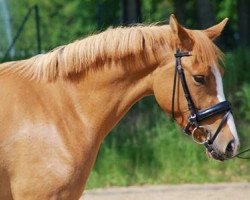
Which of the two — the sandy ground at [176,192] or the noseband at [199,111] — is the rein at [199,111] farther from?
the sandy ground at [176,192]

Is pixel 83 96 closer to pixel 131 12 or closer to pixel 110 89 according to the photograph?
pixel 110 89

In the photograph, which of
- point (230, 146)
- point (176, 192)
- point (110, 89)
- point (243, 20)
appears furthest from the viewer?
point (243, 20)

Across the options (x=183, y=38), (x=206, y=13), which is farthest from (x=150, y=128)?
(x=183, y=38)

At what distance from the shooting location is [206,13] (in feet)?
39.2

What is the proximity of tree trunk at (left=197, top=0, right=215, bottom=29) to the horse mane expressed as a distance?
24.0 feet

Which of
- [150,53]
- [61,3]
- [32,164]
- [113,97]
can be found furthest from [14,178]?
[61,3]

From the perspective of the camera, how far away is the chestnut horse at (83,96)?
4.41 metres

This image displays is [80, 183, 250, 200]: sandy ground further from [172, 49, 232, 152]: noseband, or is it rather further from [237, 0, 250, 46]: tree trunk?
[237, 0, 250, 46]: tree trunk

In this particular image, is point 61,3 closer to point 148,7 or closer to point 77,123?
point 148,7

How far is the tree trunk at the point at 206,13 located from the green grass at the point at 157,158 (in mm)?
1572

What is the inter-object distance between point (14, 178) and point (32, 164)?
0.14m

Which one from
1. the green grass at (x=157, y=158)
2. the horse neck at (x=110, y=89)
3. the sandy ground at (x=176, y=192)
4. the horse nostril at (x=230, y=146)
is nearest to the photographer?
the horse nostril at (x=230, y=146)

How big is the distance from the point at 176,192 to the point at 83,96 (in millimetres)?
4465

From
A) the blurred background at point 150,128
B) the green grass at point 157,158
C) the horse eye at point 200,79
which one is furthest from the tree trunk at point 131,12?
the horse eye at point 200,79
